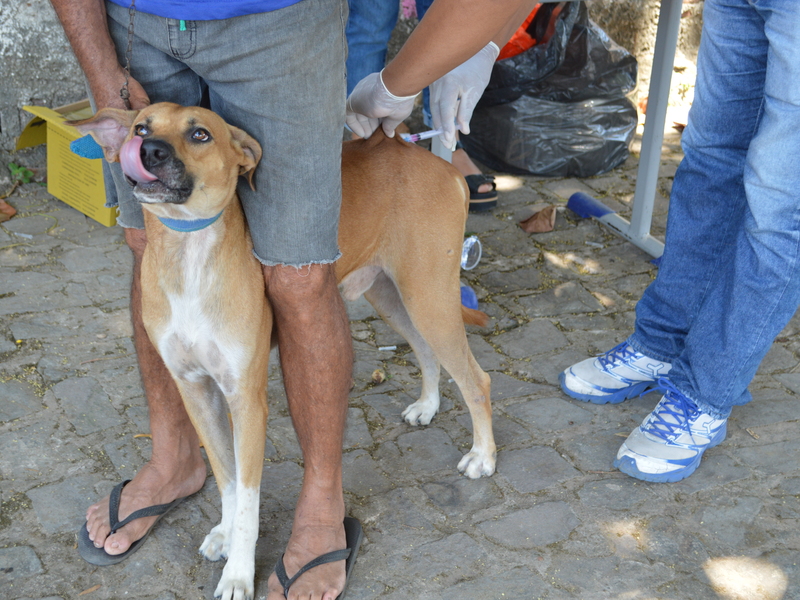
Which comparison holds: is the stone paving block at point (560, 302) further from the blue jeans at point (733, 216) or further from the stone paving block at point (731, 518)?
the stone paving block at point (731, 518)

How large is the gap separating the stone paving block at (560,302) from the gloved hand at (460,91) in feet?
5.50

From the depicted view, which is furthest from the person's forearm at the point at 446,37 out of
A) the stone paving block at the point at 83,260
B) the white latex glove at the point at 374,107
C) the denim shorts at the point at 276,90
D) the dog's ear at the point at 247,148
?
the stone paving block at the point at 83,260

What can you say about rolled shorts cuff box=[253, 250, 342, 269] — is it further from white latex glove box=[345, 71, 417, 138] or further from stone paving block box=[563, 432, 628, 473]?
stone paving block box=[563, 432, 628, 473]

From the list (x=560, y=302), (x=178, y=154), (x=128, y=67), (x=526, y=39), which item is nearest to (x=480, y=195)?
(x=560, y=302)

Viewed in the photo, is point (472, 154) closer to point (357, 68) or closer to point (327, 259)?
point (357, 68)

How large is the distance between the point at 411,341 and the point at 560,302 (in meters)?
1.32

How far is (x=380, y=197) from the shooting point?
99.2 inches

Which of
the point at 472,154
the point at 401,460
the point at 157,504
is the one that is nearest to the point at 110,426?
the point at 157,504

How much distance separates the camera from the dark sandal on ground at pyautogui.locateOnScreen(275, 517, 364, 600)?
2299mm

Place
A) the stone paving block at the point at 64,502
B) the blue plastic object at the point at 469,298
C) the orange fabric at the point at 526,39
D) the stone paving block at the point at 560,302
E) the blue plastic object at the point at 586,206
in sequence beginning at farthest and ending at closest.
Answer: the orange fabric at the point at 526,39 < the blue plastic object at the point at 586,206 < the stone paving block at the point at 560,302 < the blue plastic object at the point at 469,298 < the stone paving block at the point at 64,502

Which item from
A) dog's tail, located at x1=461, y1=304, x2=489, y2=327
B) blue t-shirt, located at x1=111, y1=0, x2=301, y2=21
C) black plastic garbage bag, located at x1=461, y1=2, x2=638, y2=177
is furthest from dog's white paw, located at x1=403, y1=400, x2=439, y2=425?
black plastic garbage bag, located at x1=461, y1=2, x2=638, y2=177

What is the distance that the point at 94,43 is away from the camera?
79.9 inches

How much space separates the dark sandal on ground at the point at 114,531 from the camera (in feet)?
7.95

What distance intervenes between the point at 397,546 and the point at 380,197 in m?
1.12
